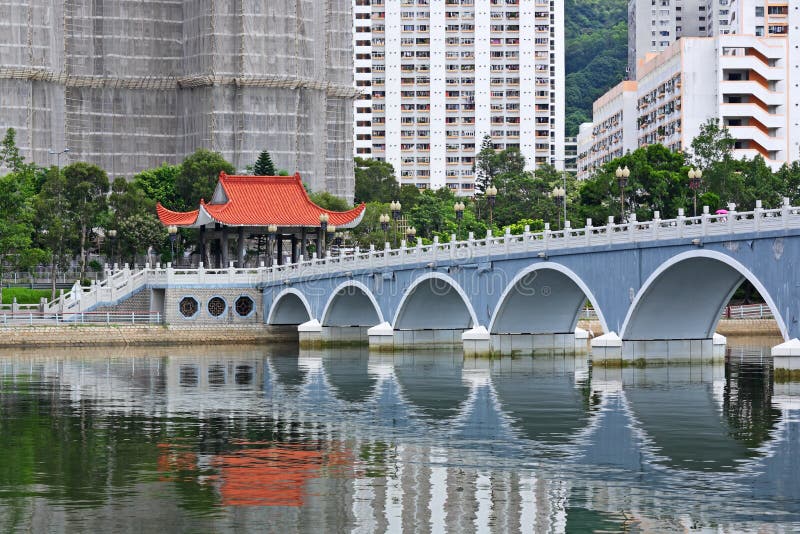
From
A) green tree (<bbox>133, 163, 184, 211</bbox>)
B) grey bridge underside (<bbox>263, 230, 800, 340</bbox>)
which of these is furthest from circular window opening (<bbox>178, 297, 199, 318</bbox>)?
green tree (<bbox>133, 163, 184, 211</bbox>)

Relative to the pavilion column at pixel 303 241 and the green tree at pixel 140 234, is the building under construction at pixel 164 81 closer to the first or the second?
the green tree at pixel 140 234

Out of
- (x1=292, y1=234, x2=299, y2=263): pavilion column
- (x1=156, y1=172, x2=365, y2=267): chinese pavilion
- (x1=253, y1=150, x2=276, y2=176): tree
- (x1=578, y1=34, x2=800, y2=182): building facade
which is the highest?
(x1=578, y1=34, x2=800, y2=182): building facade

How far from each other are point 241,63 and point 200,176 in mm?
18877

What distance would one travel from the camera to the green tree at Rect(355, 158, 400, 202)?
179 m

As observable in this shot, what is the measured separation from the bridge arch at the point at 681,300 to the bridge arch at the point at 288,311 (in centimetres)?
3770

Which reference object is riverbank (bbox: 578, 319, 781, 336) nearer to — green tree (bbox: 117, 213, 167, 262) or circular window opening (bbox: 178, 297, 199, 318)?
circular window opening (bbox: 178, 297, 199, 318)

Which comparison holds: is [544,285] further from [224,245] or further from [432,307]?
[224,245]

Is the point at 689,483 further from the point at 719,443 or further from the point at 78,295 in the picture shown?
the point at 78,295

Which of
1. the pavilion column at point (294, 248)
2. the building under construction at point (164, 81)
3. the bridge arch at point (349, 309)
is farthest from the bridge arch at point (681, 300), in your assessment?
the building under construction at point (164, 81)

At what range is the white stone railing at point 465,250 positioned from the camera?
54500mm

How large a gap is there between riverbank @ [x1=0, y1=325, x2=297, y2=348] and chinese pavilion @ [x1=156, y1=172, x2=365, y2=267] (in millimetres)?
6802

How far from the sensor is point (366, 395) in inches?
2192

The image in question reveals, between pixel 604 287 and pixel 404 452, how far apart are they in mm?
26135

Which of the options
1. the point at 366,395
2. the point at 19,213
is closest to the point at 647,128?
the point at 19,213
